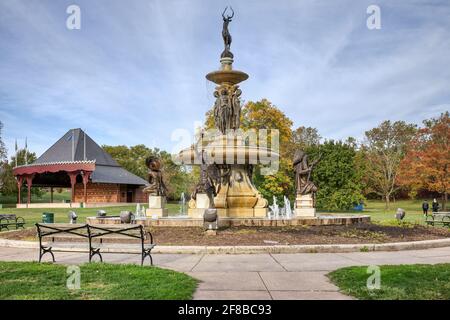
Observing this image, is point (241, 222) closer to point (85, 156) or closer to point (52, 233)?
point (52, 233)

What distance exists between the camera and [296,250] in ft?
32.7

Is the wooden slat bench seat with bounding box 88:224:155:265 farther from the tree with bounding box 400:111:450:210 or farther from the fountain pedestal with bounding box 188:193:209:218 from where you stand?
the tree with bounding box 400:111:450:210

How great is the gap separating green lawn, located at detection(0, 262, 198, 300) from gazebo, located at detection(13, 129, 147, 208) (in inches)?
1606

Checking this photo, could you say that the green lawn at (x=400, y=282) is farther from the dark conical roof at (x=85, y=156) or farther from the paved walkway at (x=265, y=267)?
the dark conical roof at (x=85, y=156)

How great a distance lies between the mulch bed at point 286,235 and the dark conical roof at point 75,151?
4119 centimetres

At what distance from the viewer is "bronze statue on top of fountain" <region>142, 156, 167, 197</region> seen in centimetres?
1605

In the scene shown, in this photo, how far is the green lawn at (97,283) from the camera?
18.6 ft

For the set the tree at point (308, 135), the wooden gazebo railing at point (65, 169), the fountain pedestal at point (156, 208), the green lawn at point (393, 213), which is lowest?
the green lawn at point (393, 213)

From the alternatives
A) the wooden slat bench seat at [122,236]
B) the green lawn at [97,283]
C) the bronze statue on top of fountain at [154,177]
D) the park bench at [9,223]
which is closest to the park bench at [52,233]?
the wooden slat bench seat at [122,236]

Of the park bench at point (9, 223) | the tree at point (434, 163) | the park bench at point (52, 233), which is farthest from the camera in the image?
the tree at point (434, 163)

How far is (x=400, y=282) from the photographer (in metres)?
6.42

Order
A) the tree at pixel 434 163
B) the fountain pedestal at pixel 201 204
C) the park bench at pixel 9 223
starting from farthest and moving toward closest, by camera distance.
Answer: the tree at pixel 434 163, the park bench at pixel 9 223, the fountain pedestal at pixel 201 204

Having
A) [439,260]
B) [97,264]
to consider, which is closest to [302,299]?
[97,264]
